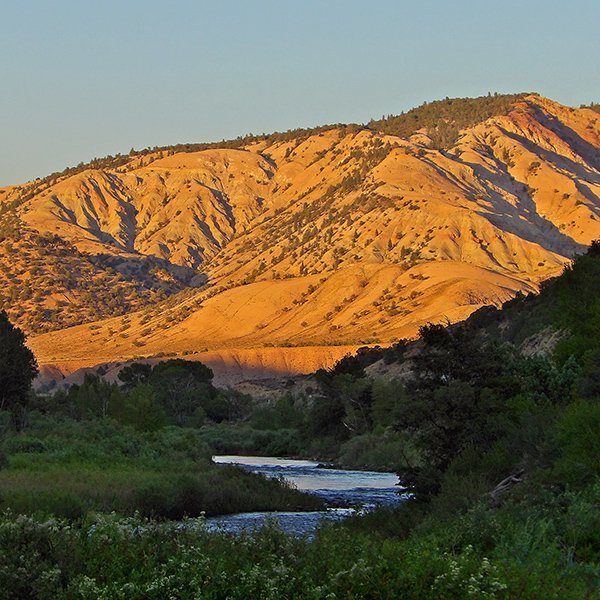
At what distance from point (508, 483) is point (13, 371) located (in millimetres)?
35168

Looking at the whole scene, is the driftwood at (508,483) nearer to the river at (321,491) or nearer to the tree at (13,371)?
the river at (321,491)

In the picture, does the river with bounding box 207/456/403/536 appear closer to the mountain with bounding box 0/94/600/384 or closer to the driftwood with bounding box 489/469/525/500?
the driftwood with bounding box 489/469/525/500

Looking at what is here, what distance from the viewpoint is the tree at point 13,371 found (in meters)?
52.5

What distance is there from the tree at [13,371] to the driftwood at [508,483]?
1321 inches

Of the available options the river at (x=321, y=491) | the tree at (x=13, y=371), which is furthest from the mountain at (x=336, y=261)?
the tree at (x=13, y=371)

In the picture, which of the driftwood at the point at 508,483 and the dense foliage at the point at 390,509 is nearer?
the dense foliage at the point at 390,509

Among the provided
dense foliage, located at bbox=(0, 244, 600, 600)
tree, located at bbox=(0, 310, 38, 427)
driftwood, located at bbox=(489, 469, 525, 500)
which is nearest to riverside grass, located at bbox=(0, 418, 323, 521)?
dense foliage, located at bbox=(0, 244, 600, 600)

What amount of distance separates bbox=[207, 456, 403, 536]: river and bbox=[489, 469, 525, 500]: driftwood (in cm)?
378

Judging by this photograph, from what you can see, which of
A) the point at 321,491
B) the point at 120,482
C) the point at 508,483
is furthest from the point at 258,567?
the point at 321,491

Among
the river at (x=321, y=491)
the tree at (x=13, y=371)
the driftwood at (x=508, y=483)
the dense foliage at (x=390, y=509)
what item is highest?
the tree at (x=13, y=371)

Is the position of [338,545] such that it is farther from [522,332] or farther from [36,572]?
[522,332]

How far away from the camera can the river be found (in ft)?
93.3

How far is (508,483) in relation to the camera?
26.0m

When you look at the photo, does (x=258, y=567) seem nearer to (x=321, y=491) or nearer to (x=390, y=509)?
(x=390, y=509)
